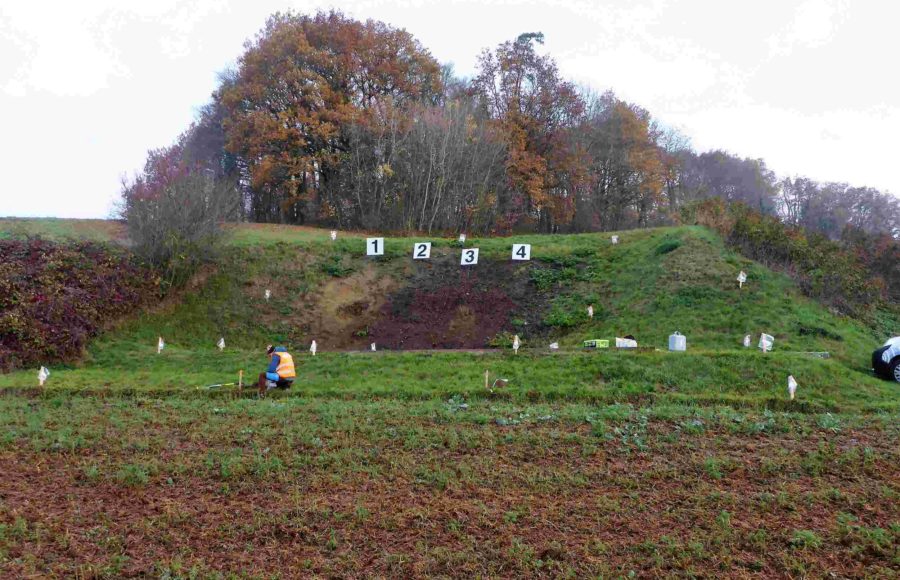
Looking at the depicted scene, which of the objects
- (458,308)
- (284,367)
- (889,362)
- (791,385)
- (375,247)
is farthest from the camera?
(375,247)

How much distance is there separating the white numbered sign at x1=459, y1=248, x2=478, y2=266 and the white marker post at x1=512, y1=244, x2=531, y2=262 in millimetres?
1477

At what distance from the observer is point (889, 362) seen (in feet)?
46.8

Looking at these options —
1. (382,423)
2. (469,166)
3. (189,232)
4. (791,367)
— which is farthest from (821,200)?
(382,423)

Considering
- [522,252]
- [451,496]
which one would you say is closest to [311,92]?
[522,252]

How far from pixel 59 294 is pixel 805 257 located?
2372 cm

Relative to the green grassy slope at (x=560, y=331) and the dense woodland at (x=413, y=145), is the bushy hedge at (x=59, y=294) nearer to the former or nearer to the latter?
the green grassy slope at (x=560, y=331)

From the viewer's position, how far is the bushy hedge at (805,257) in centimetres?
1919

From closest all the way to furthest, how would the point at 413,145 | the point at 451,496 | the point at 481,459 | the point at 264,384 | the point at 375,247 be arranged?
the point at 451,496 < the point at 481,459 < the point at 264,384 < the point at 375,247 < the point at 413,145

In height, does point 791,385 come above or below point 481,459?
above

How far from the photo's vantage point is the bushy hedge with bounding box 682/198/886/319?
1919 centimetres

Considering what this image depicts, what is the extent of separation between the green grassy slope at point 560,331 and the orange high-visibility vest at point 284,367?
1.25 feet

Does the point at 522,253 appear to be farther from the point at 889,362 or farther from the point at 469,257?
the point at 889,362

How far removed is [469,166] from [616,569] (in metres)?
29.7

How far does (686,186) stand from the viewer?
54.9 m
